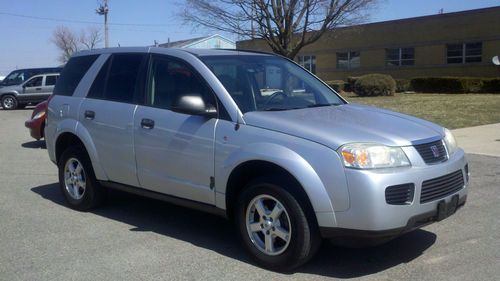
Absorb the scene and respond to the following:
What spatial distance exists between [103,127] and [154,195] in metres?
1.03

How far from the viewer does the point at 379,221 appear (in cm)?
414

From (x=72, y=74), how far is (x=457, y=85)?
27888mm

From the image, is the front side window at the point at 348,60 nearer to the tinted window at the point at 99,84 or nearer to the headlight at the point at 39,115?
the headlight at the point at 39,115

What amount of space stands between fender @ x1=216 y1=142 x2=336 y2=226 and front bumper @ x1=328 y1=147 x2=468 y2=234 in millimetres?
102

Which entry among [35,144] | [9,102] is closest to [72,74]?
[35,144]

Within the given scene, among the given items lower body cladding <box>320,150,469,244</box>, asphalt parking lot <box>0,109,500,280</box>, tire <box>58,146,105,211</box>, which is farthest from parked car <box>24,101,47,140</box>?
lower body cladding <box>320,150,469,244</box>

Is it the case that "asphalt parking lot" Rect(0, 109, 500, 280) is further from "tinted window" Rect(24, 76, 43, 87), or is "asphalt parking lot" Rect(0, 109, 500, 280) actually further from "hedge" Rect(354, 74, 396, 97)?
"hedge" Rect(354, 74, 396, 97)

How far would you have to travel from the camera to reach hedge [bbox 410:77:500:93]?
98.5ft

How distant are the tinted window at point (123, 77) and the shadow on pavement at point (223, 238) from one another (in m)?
1.38

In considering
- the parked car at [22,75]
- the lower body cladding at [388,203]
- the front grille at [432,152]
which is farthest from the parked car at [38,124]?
the parked car at [22,75]

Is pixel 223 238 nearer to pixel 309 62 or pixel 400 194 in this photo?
pixel 400 194

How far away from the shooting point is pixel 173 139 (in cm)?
531

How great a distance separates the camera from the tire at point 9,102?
28344 millimetres

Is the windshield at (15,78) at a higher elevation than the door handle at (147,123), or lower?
higher
